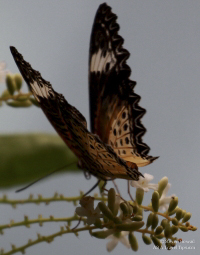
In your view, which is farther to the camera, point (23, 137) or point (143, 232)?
point (23, 137)

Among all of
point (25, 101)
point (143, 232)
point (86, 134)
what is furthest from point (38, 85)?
point (143, 232)

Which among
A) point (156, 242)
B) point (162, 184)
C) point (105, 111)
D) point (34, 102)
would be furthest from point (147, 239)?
point (34, 102)

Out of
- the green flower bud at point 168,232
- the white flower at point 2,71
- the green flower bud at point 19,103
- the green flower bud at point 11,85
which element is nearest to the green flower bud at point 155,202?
the green flower bud at point 168,232

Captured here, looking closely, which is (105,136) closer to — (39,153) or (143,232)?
(143,232)

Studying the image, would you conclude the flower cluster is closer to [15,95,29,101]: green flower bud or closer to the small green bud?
the small green bud

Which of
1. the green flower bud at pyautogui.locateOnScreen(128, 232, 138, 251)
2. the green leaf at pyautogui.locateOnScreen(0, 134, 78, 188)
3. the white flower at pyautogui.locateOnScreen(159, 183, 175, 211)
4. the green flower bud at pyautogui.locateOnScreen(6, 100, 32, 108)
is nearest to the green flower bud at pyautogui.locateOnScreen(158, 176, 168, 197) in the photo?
the white flower at pyautogui.locateOnScreen(159, 183, 175, 211)

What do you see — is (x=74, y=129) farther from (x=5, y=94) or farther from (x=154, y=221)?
(x=5, y=94)

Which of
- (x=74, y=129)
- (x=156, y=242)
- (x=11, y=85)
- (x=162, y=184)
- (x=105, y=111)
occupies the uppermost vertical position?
(x=11, y=85)
